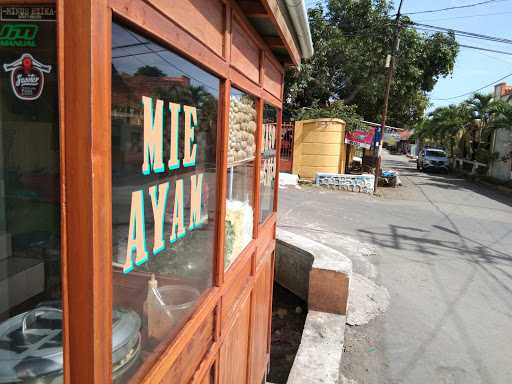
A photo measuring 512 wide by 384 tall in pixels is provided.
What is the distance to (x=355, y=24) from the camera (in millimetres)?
20625

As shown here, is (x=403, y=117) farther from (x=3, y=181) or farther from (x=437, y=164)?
(x=3, y=181)

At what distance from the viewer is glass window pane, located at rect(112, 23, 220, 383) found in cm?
112

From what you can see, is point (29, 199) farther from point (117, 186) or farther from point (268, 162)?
point (268, 162)

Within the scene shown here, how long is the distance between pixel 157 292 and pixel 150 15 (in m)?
1.00

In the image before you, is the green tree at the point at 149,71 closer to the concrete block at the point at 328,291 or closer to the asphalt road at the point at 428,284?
the asphalt road at the point at 428,284

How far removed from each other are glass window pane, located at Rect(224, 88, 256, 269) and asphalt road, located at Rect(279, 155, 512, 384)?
6.99 ft

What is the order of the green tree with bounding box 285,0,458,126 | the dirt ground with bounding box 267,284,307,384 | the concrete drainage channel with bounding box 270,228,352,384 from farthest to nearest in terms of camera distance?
the green tree with bounding box 285,0,458,126
the dirt ground with bounding box 267,284,307,384
the concrete drainage channel with bounding box 270,228,352,384

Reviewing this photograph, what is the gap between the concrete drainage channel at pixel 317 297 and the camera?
3346 millimetres

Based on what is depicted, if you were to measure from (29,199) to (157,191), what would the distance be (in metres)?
0.39

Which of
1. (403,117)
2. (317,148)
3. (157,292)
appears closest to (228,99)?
(157,292)

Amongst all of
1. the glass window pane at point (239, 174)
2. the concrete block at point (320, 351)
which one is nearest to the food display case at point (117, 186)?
the glass window pane at point (239, 174)

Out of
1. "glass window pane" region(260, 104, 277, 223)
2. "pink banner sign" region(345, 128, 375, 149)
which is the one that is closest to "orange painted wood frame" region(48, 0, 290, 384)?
"glass window pane" region(260, 104, 277, 223)

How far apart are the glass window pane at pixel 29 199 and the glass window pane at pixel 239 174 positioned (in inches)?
41.0

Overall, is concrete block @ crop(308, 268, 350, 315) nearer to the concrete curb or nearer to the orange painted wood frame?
the concrete curb
